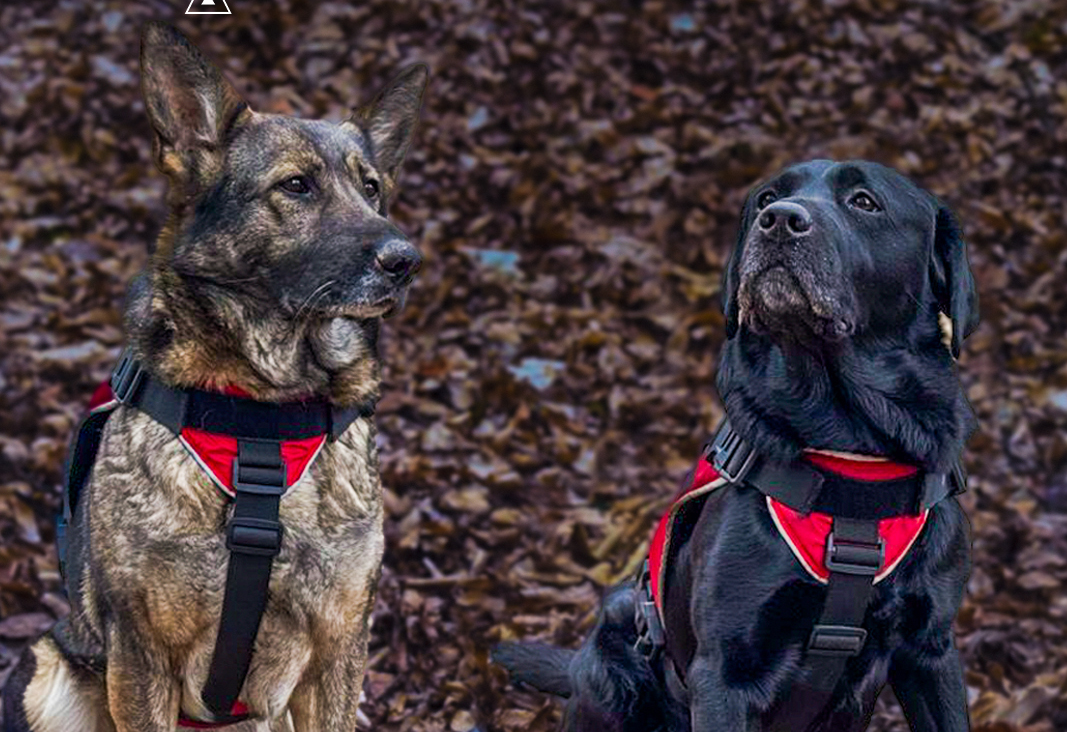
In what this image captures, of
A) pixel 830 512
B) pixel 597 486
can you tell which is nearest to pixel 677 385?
pixel 597 486

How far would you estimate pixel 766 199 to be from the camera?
12.8 feet

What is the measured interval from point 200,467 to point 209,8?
711cm

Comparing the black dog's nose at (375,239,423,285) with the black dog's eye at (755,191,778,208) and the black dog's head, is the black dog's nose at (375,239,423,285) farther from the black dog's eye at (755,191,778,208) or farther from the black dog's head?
the black dog's eye at (755,191,778,208)

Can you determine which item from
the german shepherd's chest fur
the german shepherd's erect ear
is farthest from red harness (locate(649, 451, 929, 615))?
the german shepherd's erect ear

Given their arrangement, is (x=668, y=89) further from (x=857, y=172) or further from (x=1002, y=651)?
(x=857, y=172)

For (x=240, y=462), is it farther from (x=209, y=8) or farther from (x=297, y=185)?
(x=209, y=8)

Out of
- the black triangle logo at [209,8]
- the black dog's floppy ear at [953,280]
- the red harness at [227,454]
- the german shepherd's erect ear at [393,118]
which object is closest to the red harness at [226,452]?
the red harness at [227,454]

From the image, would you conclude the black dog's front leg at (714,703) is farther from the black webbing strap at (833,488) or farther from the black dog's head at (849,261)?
the black dog's head at (849,261)

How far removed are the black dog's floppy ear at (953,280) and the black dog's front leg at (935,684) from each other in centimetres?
71

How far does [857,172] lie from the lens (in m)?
3.69

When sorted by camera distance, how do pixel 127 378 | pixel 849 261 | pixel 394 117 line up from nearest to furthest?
1. pixel 849 261
2. pixel 127 378
3. pixel 394 117

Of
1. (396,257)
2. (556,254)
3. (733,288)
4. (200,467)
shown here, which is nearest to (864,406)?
(733,288)

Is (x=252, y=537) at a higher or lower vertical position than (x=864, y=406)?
lower

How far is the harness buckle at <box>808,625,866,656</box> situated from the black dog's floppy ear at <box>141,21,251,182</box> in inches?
70.9
